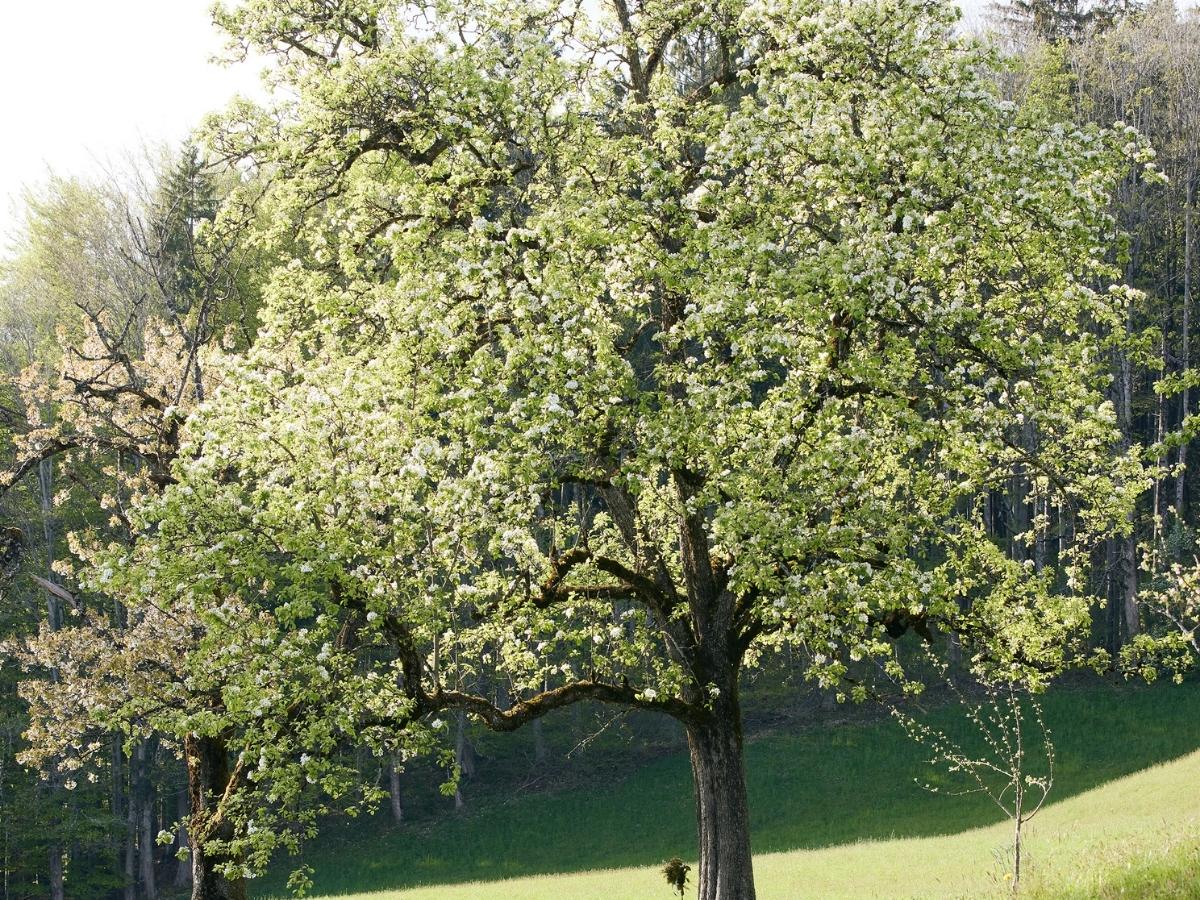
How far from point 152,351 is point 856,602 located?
50.2 feet

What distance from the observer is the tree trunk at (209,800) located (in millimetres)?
16266

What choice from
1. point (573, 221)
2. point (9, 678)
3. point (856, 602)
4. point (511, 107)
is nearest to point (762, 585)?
point (856, 602)

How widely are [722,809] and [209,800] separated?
758cm

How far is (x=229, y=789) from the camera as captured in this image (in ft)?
48.8

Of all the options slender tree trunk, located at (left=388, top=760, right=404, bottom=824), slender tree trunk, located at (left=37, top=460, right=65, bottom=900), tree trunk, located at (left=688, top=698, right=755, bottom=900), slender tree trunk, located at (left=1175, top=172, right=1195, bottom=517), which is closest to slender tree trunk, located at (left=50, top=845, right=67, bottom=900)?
slender tree trunk, located at (left=37, top=460, right=65, bottom=900)

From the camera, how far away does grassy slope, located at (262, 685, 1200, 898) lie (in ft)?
111

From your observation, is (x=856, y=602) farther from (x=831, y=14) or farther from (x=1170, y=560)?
(x=1170, y=560)

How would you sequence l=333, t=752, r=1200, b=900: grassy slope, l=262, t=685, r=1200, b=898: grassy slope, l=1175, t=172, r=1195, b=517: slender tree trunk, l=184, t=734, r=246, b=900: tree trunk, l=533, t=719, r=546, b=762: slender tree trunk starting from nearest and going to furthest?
1. l=333, t=752, r=1200, b=900: grassy slope
2. l=184, t=734, r=246, b=900: tree trunk
3. l=262, t=685, r=1200, b=898: grassy slope
4. l=1175, t=172, r=1195, b=517: slender tree trunk
5. l=533, t=719, r=546, b=762: slender tree trunk

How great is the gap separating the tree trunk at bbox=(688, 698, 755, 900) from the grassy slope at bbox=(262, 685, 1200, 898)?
13.5 m

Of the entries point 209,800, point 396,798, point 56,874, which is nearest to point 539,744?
point 396,798

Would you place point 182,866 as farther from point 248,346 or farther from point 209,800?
point 209,800

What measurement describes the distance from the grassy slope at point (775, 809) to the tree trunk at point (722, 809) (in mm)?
13534

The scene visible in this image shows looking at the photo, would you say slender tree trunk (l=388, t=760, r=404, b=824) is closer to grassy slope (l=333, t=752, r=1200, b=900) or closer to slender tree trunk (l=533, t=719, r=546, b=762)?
slender tree trunk (l=533, t=719, r=546, b=762)

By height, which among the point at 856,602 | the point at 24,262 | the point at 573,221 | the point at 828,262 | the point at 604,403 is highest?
the point at 24,262
